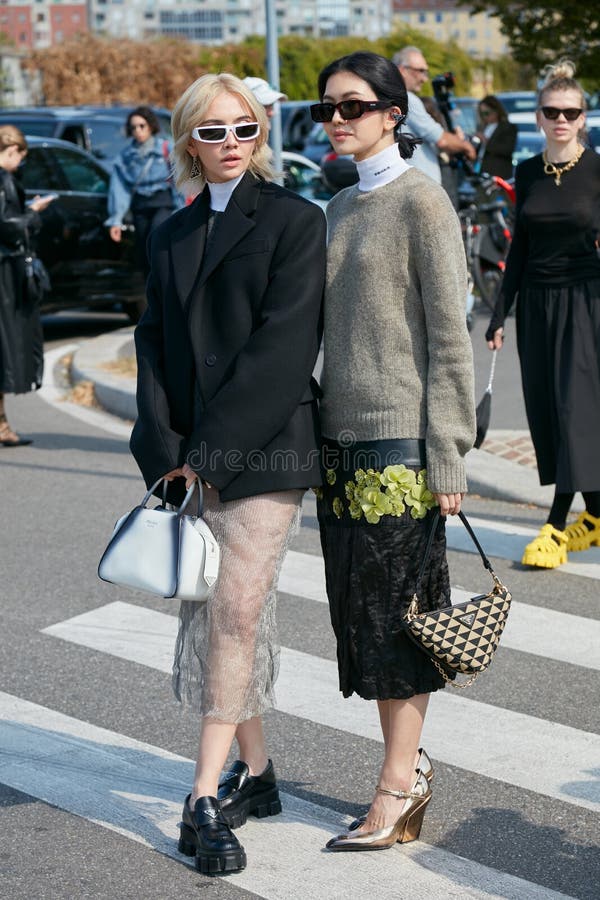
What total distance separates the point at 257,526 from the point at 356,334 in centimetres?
54

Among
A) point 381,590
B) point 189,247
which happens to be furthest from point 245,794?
point 189,247

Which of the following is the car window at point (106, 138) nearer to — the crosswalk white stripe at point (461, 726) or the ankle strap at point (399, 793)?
the crosswalk white stripe at point (461, 726)

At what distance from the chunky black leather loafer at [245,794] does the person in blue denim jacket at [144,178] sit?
692 centimetres

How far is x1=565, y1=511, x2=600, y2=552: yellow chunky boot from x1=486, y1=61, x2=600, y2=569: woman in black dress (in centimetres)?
12

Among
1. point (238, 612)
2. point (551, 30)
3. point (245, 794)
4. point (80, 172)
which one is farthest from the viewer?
point (551, 30)

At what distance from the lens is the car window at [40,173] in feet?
42.3

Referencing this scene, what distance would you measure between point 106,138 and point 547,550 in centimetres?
1210

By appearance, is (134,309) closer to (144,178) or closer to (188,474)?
(144,178)

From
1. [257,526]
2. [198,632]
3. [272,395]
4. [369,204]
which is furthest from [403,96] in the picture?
[198,632]

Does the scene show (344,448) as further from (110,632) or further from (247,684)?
(110,632)

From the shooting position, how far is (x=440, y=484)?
3377 mm

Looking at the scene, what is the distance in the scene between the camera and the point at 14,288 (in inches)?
344

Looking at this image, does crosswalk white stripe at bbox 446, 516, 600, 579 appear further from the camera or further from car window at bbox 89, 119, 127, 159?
car window at bbox 89, 119, 127, 159

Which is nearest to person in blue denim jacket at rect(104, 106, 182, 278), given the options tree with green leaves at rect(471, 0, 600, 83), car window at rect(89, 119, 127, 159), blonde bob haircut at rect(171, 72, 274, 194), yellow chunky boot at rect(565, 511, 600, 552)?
yellow chunky boot at rect(565, 511, 600, 552)
